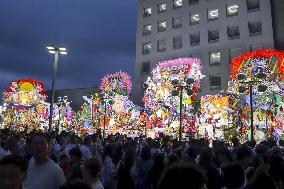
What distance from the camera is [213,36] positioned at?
150 ft

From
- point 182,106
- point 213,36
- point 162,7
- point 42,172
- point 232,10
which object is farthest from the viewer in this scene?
point 162,7

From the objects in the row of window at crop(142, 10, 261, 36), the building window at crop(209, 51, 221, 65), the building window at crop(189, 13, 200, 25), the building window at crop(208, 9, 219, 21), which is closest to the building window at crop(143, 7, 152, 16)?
the row of window at crop(142, 10, 261, 36)

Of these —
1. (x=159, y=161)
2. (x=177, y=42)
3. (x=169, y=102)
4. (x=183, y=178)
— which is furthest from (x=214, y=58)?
(x=183, y=178)

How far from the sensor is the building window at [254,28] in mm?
41766

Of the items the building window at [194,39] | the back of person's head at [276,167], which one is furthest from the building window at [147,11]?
the back of person's head at [276,167]

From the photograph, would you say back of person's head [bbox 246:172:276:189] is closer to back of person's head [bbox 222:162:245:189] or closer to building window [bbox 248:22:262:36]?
back of person's head [bbox 222:162:245:189]


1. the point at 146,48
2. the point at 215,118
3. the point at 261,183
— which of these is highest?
the point at 146,48

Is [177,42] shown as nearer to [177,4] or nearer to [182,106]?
[177,4]

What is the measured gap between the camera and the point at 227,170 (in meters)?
5.32

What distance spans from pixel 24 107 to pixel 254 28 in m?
38.5

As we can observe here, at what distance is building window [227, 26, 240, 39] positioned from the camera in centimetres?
4356

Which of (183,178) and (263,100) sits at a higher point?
(263,100)

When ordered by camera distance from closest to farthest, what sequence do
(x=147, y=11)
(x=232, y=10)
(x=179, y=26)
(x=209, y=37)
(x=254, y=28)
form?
1. (x=254, y=28)
2. (x=232, y=10)
3. (x=209, y=37)
4. (x=179, y=26)
5. (x=147, y=11)

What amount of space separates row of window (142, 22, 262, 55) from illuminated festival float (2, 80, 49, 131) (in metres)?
20.5
